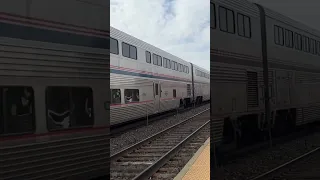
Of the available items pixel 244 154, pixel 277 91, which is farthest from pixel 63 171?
pixel 277 91

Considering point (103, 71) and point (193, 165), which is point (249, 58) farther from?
point (193, 165)

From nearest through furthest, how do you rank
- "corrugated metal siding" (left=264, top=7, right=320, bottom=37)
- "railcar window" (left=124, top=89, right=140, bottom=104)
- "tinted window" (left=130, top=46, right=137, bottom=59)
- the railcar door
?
1. "corrugated metal siding" (left=264, top=7, right=320, bottom=37)
2. "railcar window" (left=124, top=89, right=140, bottom=104)
3. "tinted window" (left=130, top=46, right=137, bottom=59)
4. the railcar door

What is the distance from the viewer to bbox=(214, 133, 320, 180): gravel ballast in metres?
2.05

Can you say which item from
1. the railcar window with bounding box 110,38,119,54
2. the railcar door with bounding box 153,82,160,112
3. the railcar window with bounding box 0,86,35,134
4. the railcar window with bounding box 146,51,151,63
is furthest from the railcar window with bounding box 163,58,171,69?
the railcar window with bounding box 0,86,35,134

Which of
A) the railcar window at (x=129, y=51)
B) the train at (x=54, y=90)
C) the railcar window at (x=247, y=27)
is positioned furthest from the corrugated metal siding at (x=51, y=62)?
the railcar window at (x=129, y=51)

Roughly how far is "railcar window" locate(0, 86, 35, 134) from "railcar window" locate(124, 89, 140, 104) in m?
6.04

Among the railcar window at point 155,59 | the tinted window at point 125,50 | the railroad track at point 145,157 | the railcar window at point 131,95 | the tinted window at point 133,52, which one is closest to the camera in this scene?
the railroad track at point 145,157

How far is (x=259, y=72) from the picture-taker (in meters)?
2.09

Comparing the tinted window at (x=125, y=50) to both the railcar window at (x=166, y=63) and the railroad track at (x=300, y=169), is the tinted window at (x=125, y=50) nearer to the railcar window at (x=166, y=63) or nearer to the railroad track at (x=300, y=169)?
the railcar window at (x=166, y=63)

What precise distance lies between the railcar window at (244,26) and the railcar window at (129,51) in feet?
19.8

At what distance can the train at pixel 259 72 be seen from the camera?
192 centimetres

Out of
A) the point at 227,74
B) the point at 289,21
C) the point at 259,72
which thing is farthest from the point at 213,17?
the point at 289,21

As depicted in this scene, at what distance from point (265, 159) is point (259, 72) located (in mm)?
557

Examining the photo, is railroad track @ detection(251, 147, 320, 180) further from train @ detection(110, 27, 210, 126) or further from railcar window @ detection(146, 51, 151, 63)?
railcar window @ detection(146, 51, 151, 63)
